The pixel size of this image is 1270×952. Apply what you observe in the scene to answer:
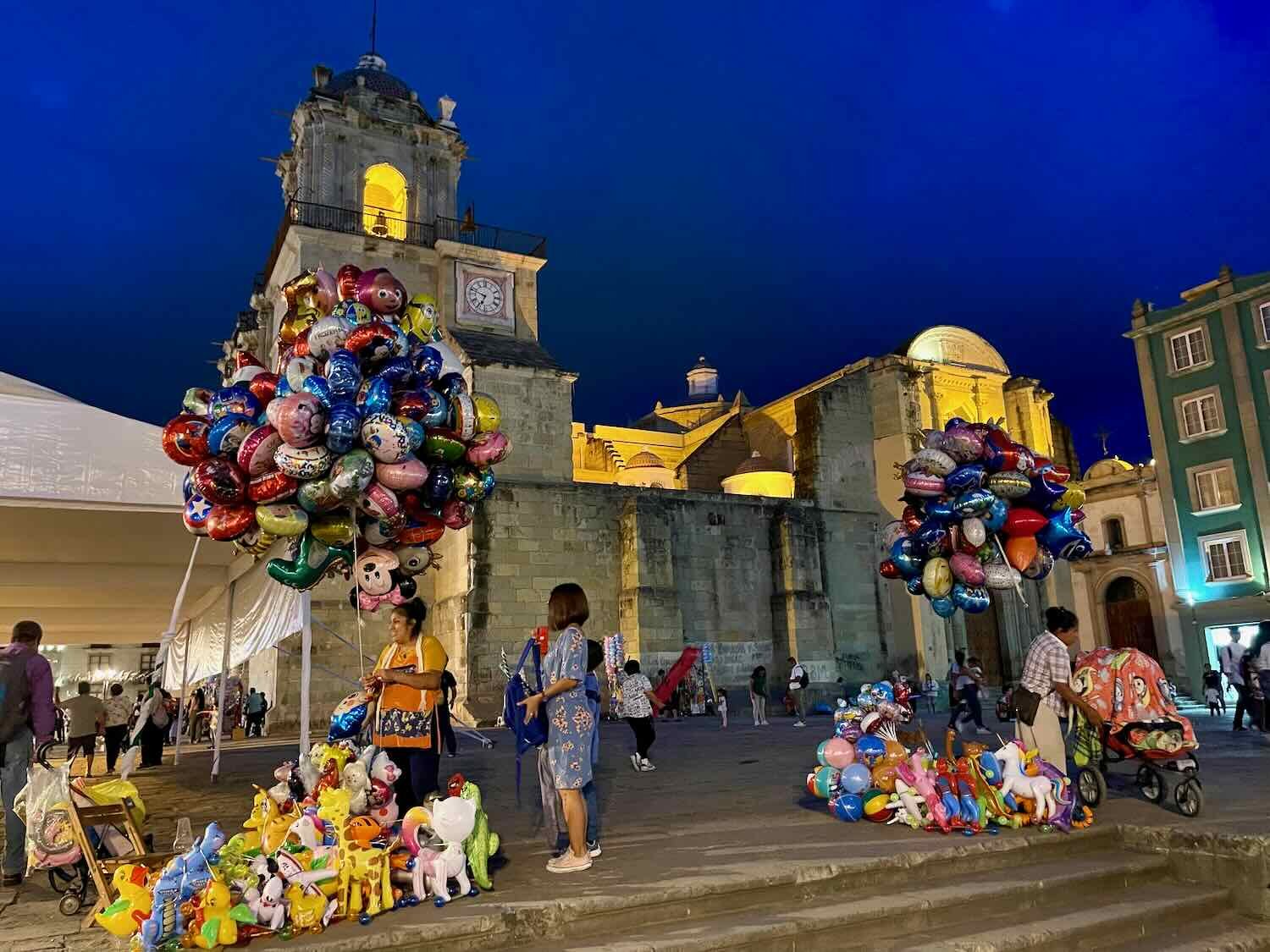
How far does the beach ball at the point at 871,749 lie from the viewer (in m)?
6.58

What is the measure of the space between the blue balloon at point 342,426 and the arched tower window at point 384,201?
64.3 feet

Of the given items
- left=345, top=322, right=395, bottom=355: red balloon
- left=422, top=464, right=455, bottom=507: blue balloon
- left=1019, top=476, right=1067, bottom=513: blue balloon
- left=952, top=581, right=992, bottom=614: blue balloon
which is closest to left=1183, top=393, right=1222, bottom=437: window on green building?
left=1019, top=476, right=1067, bottom=513: blue balloon

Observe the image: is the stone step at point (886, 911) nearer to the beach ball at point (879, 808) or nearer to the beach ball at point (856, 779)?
the beach ball at point (879, 808)

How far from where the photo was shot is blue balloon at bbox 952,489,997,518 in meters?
7.82

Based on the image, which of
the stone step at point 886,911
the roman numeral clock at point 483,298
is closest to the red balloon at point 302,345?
the stone step at point 886,911

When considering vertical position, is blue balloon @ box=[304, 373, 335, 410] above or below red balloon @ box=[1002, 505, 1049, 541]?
above

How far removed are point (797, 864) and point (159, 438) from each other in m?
6.24

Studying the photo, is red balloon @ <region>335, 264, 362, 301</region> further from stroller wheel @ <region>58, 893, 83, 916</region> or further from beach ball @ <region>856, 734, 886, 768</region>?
beach ball @ <region>856, 734, 886, 768</region>

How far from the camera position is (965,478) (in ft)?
25.8

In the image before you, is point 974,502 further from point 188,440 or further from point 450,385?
point 188,440

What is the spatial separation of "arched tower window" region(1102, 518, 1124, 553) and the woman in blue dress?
33015mm

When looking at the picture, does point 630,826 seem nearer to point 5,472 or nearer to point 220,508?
point 220,508

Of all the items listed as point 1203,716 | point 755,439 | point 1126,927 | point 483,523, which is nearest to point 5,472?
point 1126,927


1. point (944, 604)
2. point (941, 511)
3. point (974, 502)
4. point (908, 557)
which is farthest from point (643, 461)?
point (974, 502)
